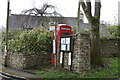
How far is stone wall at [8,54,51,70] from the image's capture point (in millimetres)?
10375

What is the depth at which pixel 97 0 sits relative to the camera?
10.7m

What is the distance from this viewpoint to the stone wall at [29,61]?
34.0ft

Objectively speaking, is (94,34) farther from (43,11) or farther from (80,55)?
(43,11)

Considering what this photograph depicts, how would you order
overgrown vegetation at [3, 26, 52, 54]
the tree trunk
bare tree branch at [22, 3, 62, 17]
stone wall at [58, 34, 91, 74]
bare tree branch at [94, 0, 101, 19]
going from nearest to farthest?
stone wall at [58, 34, 91, 74], the tree trunk, bare tree branch at [94, 0, 101, 19], overgrown vegetation at [3, 26, 52, 54], bare tree branch at [22, 3, 62, 17]

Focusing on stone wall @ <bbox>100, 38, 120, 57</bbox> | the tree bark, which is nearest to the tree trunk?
the tree bark

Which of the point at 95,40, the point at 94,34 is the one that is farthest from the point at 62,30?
the point at 95,40

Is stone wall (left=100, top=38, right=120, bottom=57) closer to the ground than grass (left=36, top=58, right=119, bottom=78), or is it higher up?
higher up

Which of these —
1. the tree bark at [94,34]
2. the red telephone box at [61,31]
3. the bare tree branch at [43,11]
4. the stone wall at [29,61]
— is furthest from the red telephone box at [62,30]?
the bare tree branch at [43,11]

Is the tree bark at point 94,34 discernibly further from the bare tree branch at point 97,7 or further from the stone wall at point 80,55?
the stone wall at point 80,55

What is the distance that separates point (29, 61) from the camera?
1048 centimetres

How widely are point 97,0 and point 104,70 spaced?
4.64 metres

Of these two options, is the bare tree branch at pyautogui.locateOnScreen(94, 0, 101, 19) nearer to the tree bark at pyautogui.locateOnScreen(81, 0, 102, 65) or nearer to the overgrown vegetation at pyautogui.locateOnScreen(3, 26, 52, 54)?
the tree bark at pyautogui.locateOnScreen(81, 0, 102, 65)

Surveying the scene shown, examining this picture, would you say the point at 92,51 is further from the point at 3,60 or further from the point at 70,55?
the point at 3,60

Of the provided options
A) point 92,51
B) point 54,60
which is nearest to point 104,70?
point 92,51
